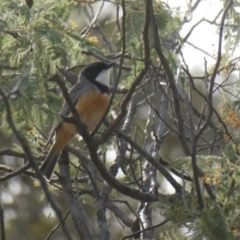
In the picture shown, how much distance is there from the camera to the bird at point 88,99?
5.50 meters

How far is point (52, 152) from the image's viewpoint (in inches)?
214

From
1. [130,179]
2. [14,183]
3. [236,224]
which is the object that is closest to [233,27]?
[130,179]

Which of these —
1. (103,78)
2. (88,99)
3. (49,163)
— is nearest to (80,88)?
(88,99)

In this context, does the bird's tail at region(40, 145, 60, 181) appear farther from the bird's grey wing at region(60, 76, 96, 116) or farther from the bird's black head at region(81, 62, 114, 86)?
the bird's black head at region(81, 62, 114, 86)

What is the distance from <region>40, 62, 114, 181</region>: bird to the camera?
5500 mm

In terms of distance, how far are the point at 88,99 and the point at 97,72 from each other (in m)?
0.23

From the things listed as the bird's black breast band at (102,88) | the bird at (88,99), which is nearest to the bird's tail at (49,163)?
the bird at (88,99)

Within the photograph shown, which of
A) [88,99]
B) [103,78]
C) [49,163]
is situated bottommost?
[49,163]

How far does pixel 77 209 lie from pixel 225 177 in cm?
136

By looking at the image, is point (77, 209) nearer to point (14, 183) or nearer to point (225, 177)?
point (225, 177)

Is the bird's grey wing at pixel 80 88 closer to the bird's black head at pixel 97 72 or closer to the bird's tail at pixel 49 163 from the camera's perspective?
the bird's black head at pixel 97 72

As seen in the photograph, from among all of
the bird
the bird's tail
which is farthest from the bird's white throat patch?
the bird's tail

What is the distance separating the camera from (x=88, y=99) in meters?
5.69

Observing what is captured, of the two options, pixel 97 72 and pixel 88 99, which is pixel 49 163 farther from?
pixel 97 72
